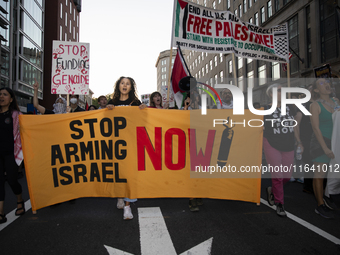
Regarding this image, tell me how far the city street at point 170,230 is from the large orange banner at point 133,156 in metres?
0.30

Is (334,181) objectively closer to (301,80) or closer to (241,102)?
(241,102)

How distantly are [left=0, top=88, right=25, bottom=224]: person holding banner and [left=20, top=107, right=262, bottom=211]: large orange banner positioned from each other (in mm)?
123

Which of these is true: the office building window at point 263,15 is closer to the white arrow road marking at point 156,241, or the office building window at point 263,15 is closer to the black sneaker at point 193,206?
the black sneaker at point 193,206

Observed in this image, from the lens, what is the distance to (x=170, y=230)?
3.29m

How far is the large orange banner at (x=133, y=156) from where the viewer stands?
13.1 feet

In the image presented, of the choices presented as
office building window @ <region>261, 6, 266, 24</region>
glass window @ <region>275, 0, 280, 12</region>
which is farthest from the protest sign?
office building window @ <region>261, 6, 266, 24</region>

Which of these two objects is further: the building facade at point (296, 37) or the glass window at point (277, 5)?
the glass window at point (277, 5)

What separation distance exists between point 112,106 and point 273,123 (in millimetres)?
2592

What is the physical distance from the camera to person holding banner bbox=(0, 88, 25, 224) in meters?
3.83

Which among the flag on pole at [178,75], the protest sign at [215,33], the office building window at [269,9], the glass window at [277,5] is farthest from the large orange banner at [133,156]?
the office building window at [269,9]

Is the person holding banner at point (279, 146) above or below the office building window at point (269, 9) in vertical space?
below

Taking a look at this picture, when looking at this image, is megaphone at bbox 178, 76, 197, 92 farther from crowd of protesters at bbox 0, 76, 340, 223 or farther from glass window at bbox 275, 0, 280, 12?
glass window at bbox 275, 0, 280, 12

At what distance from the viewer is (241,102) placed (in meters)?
4.48

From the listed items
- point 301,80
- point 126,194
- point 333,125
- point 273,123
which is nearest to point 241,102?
point 273,123
